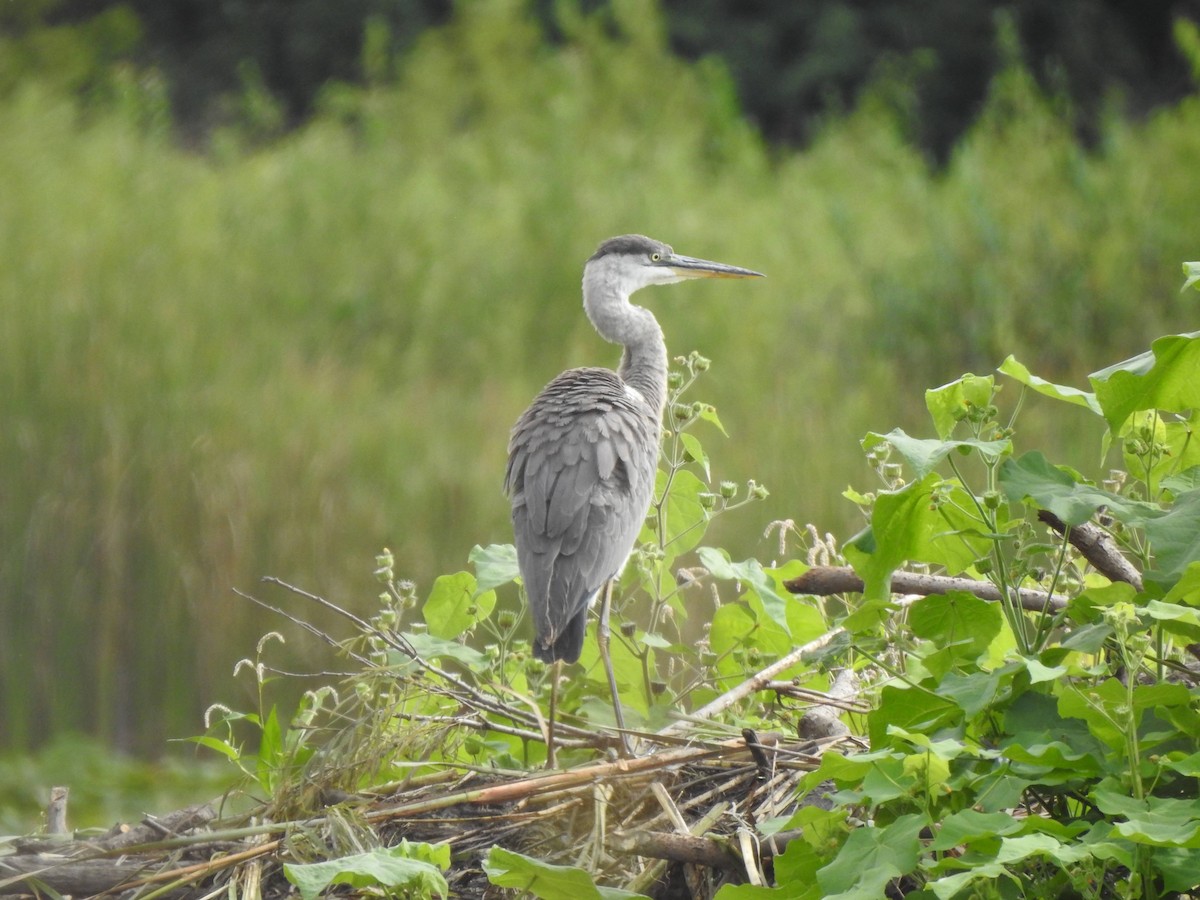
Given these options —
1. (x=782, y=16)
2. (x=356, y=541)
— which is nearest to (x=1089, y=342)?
(x=356, y=541)

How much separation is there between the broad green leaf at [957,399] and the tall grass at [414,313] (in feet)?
12.0

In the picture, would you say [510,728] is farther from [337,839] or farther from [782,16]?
[782,16]

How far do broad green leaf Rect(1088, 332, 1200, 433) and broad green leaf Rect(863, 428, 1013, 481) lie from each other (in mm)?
128

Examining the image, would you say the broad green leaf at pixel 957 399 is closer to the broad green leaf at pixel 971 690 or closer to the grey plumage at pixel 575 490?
the broad green leaf at pixel 971 690

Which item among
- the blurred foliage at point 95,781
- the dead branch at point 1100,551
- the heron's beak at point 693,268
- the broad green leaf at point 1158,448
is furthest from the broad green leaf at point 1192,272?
the blurred foliage at point 95,781

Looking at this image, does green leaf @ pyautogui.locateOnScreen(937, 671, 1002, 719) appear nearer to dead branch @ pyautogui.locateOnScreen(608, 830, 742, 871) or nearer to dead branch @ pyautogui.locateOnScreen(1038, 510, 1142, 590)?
dead branch @ pyautogui.locateOnScreen(1038, 510, 1142, 590)

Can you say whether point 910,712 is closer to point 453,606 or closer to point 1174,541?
point 1174,541

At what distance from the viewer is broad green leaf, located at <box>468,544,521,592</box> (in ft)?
8.96

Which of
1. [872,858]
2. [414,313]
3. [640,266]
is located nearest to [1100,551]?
[872,858]

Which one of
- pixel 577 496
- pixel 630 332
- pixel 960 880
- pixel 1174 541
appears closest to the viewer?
pixel 960 880

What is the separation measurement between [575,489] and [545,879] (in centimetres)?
137

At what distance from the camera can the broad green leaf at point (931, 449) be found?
1741 millimetres

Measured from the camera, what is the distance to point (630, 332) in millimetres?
4109

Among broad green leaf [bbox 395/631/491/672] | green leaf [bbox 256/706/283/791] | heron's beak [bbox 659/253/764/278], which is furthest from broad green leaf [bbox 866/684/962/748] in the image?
heron's beak [bbox 659/253/764/278]
